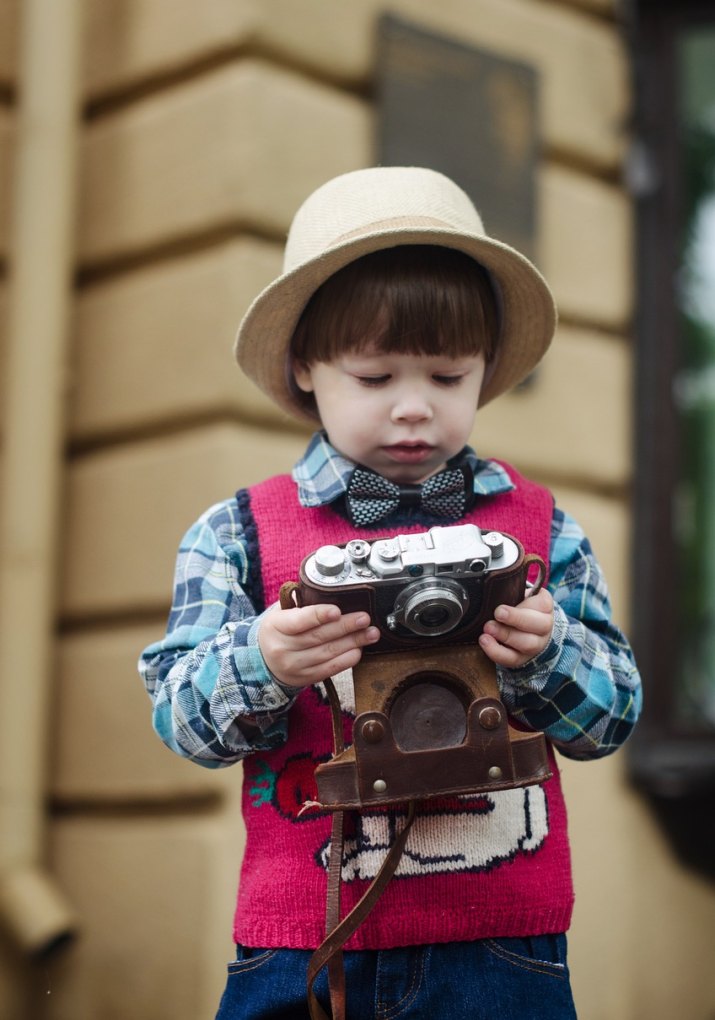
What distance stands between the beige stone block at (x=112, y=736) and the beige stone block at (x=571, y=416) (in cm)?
108

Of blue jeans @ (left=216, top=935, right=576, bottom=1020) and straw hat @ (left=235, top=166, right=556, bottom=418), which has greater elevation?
straw hat @ (left=235, top=166, right=556, bottom=418)

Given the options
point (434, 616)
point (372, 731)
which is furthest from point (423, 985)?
point (434, 616)

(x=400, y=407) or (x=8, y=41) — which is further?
(x=8, y=41)

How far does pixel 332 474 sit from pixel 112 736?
1986 millimetres

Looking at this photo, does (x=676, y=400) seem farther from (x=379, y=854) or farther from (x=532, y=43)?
(x=379, y=854)

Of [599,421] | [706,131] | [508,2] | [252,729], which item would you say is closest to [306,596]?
[252,729]

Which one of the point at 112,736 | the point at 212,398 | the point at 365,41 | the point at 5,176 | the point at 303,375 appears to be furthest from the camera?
the point at 5,176

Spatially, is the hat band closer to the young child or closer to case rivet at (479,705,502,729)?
the young child

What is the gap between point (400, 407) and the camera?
1534 millimetres

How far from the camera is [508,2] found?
3.83 meters

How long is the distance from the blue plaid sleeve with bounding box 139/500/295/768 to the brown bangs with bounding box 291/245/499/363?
0.84 ft

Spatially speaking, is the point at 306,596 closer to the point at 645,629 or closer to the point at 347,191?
the point at 347,191

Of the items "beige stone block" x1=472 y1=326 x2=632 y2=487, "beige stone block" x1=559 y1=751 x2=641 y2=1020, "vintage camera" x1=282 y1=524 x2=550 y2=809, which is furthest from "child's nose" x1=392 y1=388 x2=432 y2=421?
"beige stone block" x1=559 y1=751 x2=641 y2=1020

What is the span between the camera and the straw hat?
1.59 meters
